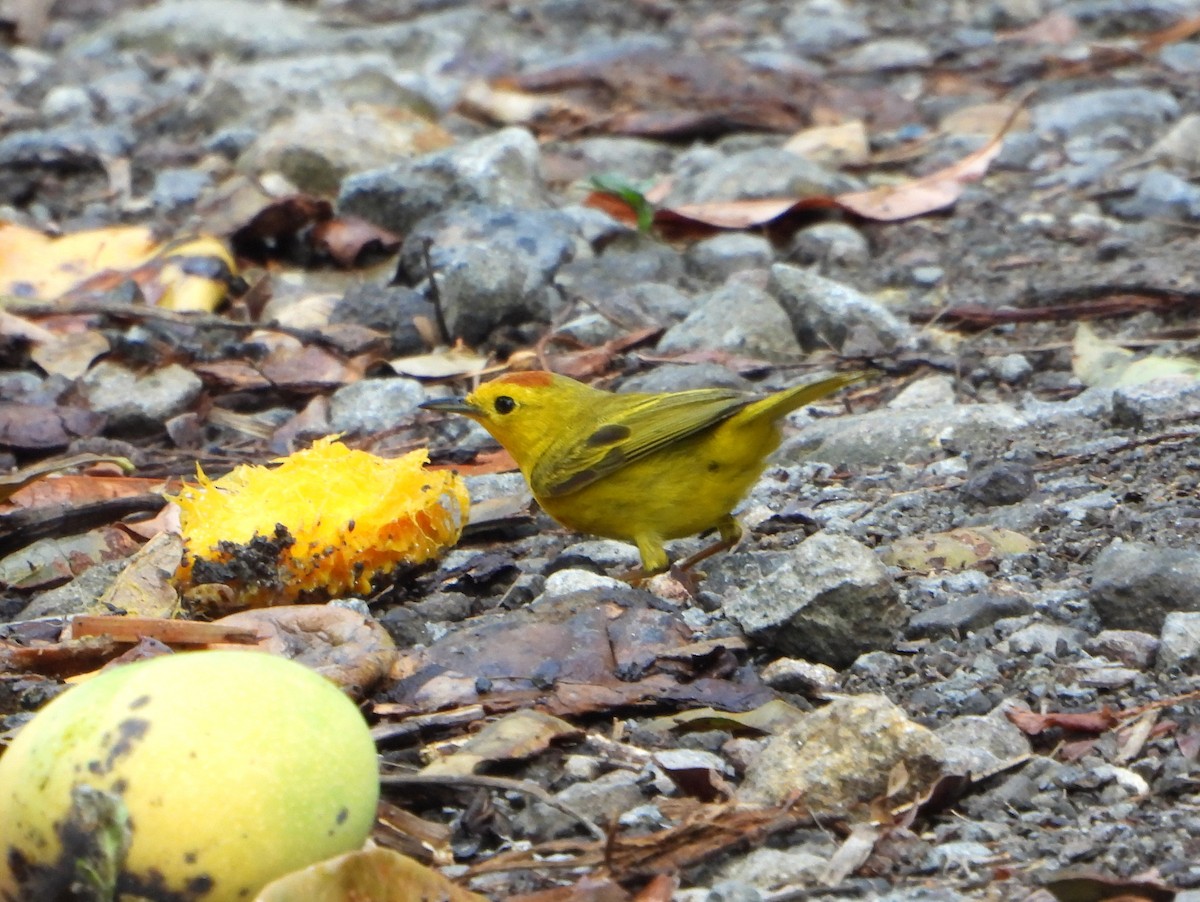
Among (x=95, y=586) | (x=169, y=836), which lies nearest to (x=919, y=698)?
(x=169, y=836)

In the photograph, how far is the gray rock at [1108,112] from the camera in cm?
938

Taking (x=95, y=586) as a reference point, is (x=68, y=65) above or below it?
below

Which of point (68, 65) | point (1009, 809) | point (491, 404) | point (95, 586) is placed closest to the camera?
point (1009, 809)

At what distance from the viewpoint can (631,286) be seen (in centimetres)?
718

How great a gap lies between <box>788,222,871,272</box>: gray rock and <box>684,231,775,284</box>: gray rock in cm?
14

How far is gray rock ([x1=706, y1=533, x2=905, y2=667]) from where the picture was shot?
146 inches

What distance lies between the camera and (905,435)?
5.46 m

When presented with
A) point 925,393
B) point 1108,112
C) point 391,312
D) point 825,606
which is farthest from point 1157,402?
point 1108,112

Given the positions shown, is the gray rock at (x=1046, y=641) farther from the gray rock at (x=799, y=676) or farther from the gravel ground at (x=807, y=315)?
the gray rock at (x=799, y=676)

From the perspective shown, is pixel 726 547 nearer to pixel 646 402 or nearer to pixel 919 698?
pixel 646 402

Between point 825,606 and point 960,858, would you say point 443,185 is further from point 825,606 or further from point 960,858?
point 960,858

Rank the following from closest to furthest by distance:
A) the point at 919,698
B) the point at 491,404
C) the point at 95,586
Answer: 1. the point at 919,698
2. the point at 95,586
3. the point at 491,404

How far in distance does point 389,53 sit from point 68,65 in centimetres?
215

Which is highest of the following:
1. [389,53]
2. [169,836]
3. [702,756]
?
[169,836]
